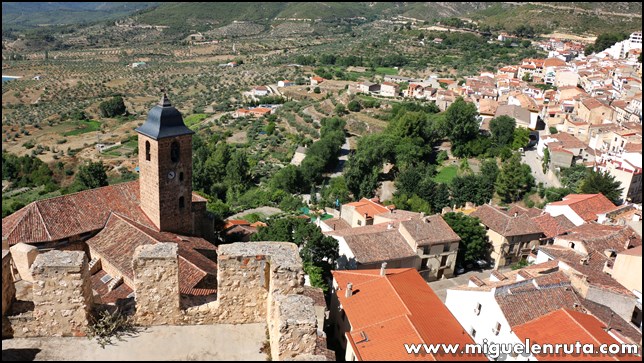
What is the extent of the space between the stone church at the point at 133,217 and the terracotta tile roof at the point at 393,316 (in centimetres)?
584

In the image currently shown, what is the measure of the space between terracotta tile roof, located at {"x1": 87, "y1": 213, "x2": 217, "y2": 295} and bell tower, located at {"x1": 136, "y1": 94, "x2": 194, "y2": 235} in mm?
950

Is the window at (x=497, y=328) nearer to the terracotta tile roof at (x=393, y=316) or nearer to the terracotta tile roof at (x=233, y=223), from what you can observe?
the terracotta tile roof at (x=393, y=316)

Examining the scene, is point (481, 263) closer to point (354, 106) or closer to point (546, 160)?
point (546, 160)

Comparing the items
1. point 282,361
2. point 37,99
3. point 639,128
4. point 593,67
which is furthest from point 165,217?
point 37,99

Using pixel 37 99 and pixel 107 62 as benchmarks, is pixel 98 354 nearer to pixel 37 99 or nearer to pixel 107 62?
pixel 37 99

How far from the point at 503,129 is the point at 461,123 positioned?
177 inches

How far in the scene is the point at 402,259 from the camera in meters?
27.7

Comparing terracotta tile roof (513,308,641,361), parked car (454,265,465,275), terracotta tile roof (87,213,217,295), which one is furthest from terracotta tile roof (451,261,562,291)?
terracotta tile roof (87,213,217,295)

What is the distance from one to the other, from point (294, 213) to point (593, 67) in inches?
2404

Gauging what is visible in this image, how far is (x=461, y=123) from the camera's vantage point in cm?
5453

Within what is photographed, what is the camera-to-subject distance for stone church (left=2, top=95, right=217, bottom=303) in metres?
20.5

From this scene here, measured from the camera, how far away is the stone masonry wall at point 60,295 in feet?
28.9

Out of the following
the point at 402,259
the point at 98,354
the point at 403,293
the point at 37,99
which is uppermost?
the point at 98,354

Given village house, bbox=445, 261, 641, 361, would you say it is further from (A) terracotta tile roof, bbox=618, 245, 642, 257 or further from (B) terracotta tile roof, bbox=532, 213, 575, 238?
(B) terracotta tile roof, bbox=532, 213, 575, 238
